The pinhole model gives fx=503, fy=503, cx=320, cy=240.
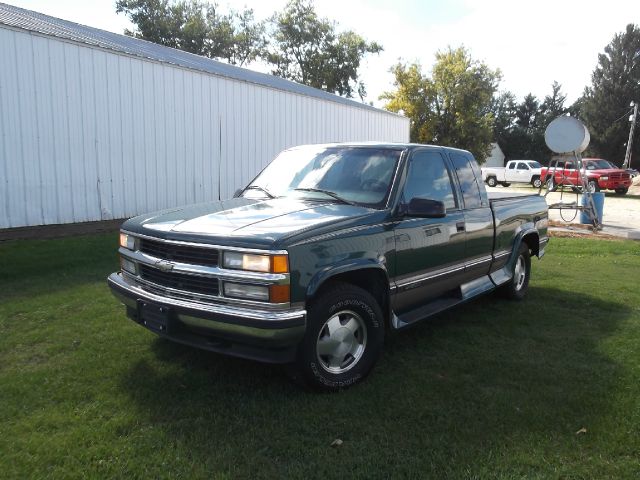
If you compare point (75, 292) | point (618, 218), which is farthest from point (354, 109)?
point (75, 292)

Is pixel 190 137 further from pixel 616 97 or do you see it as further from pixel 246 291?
pixel 616 97

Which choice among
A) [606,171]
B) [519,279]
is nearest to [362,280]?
[519,279]

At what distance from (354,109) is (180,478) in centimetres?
1658

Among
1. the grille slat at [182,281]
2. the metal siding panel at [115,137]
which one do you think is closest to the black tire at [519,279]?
the grille slat at [182,281]

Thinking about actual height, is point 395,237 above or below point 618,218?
above

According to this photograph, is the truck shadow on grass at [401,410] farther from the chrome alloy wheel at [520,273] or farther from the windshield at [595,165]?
the windshield at [595,165]

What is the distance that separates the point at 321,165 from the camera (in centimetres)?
456

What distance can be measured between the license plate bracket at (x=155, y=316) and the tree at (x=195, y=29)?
45543 mm

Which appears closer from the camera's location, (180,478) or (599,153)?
(180,478)

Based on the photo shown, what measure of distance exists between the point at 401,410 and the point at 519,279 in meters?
3.59

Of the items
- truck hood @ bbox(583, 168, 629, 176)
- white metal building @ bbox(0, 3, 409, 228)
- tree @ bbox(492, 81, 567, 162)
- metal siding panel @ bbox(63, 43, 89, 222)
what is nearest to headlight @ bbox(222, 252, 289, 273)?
white metal building @ bbox(0, 3, 409, 228)

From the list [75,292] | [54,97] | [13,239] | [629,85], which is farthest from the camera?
[629,85]

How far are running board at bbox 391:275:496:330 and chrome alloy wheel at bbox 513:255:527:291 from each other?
3.04ft

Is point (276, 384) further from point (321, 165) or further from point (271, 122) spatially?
point (271, 122)
